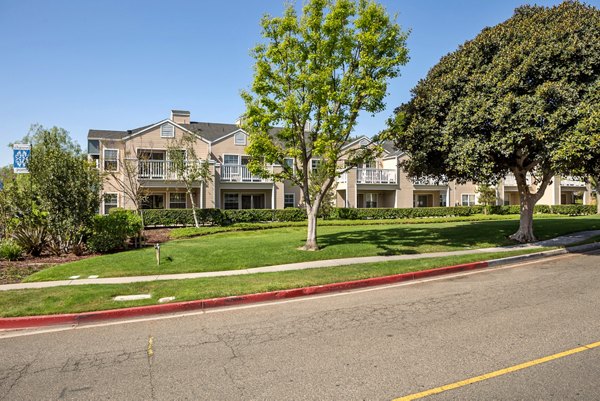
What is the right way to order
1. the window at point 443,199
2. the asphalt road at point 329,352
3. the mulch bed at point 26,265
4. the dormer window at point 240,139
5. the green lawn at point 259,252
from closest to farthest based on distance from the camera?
the asphalt road at point 329,352, the mulch bed at point 26,265, the green lawn at point 259,252, the dormer window at point 240,139, the window at point 443,199

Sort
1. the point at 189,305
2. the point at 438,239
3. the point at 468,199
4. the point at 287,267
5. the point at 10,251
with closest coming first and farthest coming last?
the point at 189,305, the point at 287,267, the point at 10,251, the point at 438,239, the point at 468,199

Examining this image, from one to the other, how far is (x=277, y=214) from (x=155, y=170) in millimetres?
9730

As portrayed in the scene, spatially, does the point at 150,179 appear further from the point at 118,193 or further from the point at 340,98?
the point at 340,98

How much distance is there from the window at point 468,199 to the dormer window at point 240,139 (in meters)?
23.2

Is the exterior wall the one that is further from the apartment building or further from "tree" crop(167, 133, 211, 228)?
"tree" crop(167, 133, 211, 228)

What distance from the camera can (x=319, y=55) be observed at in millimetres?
14070

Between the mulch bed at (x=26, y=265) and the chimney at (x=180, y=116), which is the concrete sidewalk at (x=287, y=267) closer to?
the mulch bed at (x=26, y=265)

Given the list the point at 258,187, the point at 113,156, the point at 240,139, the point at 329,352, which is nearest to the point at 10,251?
the point at 329,352

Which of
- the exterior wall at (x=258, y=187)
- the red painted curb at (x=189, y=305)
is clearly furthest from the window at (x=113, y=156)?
the red painted curb at (x=189, y=305)

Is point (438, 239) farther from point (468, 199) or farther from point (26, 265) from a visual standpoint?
point (468, 199)

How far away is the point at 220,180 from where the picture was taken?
3180 cm

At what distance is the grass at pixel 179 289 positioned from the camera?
7688mm

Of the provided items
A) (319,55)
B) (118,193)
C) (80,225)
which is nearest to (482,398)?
(319,55)

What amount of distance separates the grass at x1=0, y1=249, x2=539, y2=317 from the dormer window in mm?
25281
